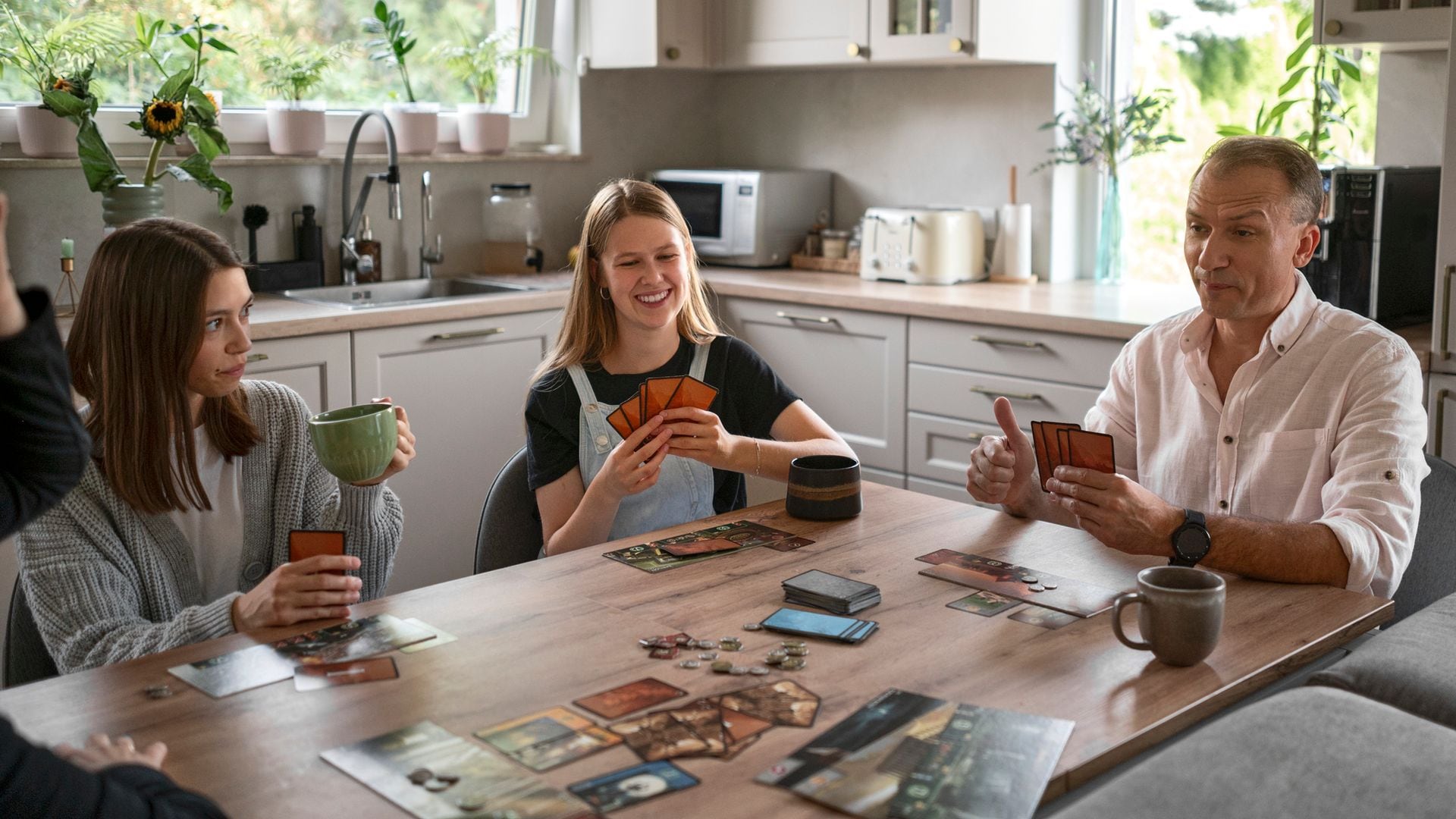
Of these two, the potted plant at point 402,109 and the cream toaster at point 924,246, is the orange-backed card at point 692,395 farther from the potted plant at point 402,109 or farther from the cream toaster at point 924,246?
the potted plant at point 402,109

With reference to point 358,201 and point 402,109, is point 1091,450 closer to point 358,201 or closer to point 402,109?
point 358,201

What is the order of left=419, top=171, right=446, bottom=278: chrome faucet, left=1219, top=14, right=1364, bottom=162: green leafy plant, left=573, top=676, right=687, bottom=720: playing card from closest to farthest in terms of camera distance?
left=573, top=676, right=687, bottom=720: playing card → left=1219, top=14, right=1364, bottom=162: green leafy plant → left=419, top=171, right=446, bottom=278: chrome faucet

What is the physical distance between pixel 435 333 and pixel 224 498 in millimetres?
1793

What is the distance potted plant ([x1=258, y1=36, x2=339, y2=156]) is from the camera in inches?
156

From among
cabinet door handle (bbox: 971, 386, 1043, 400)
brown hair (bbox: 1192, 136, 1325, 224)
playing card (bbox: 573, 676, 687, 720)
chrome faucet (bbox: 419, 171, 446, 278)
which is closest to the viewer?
playing card (bbox: 573, 676, 687, 720)

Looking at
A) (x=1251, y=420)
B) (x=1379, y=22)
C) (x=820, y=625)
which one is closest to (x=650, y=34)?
(x=1379, y=22)

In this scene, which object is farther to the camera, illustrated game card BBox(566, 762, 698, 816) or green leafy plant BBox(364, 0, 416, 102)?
green leafy plant BBox(364, 0, 416, 102)

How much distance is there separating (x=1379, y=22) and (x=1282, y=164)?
122 cm

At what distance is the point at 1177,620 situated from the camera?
1.45 m

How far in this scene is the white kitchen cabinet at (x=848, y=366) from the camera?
3861mm

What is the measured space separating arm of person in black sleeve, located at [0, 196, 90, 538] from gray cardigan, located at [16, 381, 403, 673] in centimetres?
63

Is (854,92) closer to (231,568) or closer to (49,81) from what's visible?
(49,81)

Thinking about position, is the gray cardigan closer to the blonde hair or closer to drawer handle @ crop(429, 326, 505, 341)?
the blonde hair

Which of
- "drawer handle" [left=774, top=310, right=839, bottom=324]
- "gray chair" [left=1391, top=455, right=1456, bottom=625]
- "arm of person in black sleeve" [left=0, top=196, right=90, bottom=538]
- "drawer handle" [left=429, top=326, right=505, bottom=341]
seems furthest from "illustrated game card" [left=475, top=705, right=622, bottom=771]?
"drawer handle" [left=774, top=310, right=839, bottom=324]
